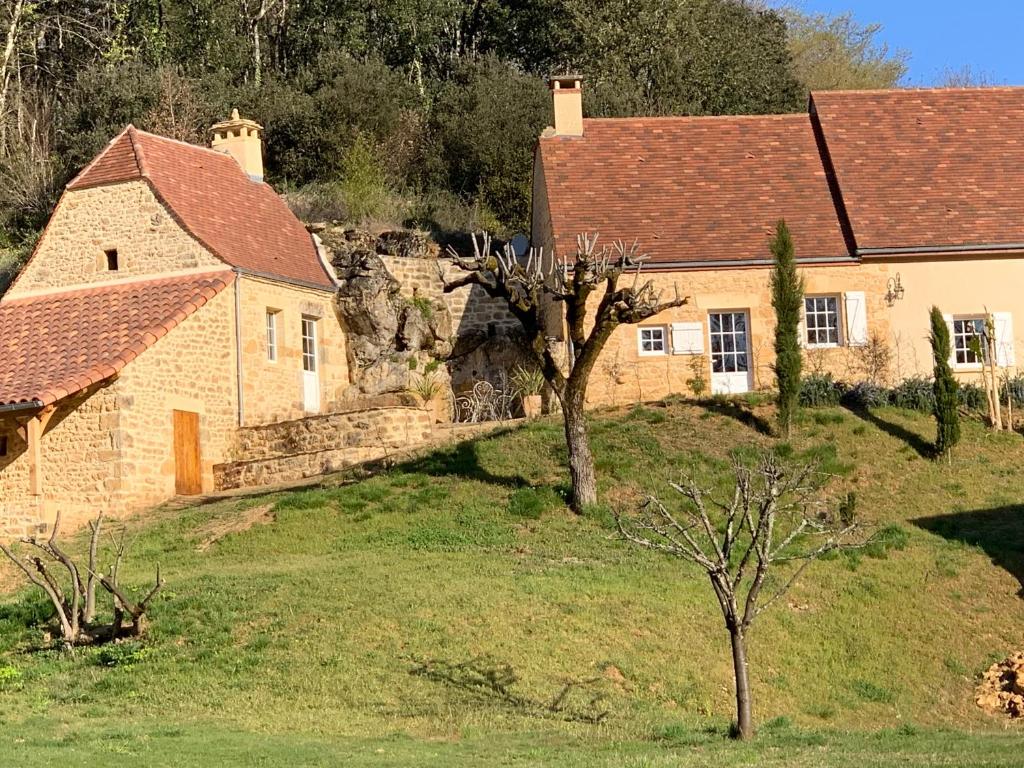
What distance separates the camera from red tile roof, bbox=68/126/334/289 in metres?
30.6

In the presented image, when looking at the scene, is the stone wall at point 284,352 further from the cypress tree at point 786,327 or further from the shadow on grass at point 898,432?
the shadow on grass at point 898,432

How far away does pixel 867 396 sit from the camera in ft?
94.7

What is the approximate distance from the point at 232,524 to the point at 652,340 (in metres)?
9.46

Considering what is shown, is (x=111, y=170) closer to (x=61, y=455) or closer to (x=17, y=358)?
(x=17, y=358)

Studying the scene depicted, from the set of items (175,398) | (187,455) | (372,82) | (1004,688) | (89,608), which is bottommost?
(1004,688)

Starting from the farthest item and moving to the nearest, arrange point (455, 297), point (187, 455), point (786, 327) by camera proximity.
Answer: point (455, 297)
point (187, 455)
point (786, 327)

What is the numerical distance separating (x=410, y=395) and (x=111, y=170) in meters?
7.36

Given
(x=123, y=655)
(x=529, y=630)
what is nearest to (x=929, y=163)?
(x=529, y=630)

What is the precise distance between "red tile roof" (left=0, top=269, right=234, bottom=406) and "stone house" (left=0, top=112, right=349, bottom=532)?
0.04 metres

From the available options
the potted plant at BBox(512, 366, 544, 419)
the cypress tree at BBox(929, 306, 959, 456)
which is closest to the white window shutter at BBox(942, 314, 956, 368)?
the cypress tree at BBox(929, 306, 959, 456)

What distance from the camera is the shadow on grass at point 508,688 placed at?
1744 centimetres

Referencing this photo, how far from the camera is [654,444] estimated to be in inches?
1057

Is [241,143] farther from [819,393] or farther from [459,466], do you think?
[819,393]

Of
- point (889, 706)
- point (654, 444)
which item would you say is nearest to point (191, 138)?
point (654, 444)
